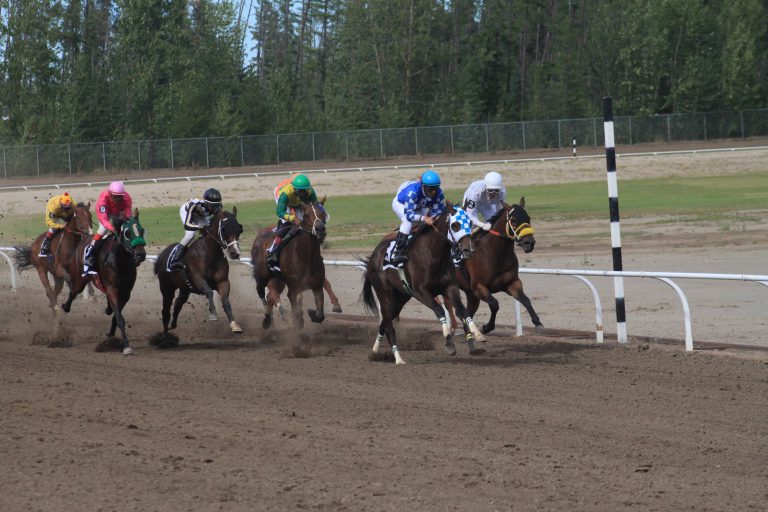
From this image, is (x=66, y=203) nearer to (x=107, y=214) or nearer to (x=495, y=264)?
(x=107, y=214)

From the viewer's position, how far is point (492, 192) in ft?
39.1

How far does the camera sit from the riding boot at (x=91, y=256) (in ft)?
40.8

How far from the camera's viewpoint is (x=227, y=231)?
12570 mm

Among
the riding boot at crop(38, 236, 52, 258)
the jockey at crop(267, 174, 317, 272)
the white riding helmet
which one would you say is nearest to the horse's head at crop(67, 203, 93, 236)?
the riding boot at crop(38, 236, 52, 258)

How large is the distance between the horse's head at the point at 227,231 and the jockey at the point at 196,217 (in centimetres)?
13

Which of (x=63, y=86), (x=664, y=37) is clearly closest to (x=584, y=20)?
(x=664, y=37)

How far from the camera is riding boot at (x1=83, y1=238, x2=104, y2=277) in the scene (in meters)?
12.4

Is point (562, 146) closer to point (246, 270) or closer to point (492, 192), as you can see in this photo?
point (246, 270)

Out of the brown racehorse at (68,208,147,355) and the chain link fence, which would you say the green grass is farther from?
the chain link fence

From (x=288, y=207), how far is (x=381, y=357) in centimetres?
265

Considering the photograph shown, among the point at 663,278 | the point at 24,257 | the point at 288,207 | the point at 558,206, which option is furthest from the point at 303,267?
the point at 558,206

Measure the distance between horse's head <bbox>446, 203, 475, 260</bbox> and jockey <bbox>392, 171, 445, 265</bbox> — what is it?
0.21 meters

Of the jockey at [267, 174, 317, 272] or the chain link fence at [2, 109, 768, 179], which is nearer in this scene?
the jockey at [267, 174, 317, 272]

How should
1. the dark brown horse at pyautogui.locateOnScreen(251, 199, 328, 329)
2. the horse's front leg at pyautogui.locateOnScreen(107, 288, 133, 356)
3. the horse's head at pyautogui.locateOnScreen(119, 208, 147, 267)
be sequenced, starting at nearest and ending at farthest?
the horse's head at pyautogui.locateOnScreen(119, 208, 147, 267) < the horse's front leg at pyautogui.locateOnScreen(107, 288, 133, 356) < the dark brown horse at pyautogui.locateOnScreen(251, 199, 328, 329)
